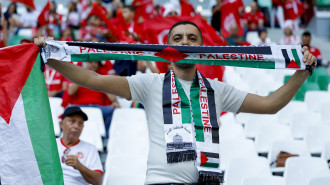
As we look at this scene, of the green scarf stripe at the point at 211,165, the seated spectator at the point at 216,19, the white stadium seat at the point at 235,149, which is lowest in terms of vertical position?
the green scarf stripe at the point at 211,165

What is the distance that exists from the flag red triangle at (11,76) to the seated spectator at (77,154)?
1130 millimetres

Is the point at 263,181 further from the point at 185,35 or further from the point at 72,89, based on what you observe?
the point at 72,89

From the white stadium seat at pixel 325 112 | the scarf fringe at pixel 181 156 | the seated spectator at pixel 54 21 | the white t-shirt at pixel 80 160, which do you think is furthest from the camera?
the seated spectator at pixel 54 21

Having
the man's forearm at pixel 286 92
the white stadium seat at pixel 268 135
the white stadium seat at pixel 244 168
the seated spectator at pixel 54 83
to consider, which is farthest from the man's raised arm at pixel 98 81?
the seated spectator at pixel 54 83

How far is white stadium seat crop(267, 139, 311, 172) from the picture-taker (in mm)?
5836

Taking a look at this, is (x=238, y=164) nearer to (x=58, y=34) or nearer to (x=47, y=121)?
(x=47, y=121)

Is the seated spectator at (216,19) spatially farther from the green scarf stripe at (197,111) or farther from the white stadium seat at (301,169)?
the green scarf stripe at (197,111)

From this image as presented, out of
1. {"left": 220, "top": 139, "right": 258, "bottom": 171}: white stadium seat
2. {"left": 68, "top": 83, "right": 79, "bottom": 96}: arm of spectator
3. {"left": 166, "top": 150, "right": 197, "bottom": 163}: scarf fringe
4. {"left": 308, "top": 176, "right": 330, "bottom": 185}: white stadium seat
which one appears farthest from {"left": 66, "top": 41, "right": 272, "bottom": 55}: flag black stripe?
{"left": 68, "top": 83, "right": 79, "bottom": 96}: arm of spectator

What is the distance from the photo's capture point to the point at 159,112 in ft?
9.23

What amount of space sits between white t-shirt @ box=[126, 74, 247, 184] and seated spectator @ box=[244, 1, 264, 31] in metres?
12.0

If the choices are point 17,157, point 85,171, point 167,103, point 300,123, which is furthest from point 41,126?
point 300,123

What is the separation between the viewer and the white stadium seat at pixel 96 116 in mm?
6762

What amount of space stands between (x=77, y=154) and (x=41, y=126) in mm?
1473

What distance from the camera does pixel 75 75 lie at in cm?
280
